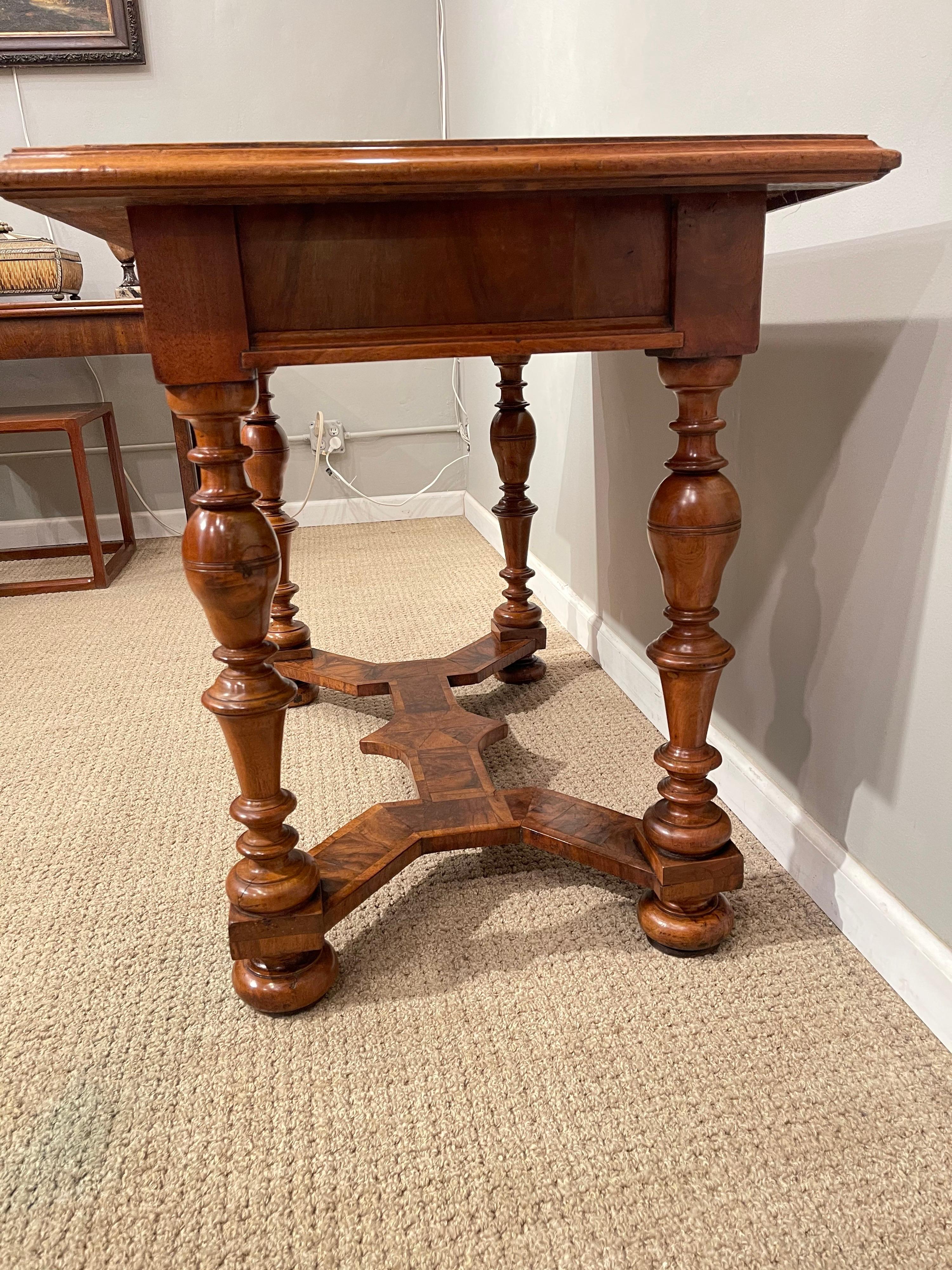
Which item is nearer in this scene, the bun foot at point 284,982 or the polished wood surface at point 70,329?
the bun foot at point 284,982

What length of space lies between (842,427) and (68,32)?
2438 mm

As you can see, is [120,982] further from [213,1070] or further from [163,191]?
[163,191]

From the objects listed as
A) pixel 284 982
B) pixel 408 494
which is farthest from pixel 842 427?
pixel 408 494

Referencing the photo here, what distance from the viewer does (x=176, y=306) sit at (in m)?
0.64

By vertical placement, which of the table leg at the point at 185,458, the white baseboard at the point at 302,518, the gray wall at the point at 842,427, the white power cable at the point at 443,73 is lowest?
the white baseboard at the point at 302,518

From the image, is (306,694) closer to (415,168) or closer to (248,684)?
(248,684)

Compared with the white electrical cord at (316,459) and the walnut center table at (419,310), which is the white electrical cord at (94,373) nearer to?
the white electrical cord at (316,459)

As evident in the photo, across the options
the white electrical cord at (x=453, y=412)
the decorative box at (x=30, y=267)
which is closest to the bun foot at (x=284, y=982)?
the decorative box at (x=30, y=267)

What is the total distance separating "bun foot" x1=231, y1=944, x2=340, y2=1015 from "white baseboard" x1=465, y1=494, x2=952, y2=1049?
0.47m

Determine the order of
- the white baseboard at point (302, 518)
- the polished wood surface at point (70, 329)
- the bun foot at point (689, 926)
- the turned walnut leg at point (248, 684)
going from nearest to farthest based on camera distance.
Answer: the turned walnut leg at point (248, 684) → the bun foot at point (689, 926) → the polished wood surface at point (70, 329) → the white baseboard at point (302, 518)

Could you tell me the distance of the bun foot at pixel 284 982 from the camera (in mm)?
765

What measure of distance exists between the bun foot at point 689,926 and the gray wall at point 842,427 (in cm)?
14

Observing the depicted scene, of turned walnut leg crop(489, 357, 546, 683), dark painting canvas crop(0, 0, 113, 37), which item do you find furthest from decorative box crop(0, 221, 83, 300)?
turned walnut leg crop(489, 357, 546, 683)

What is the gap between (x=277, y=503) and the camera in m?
1.33
